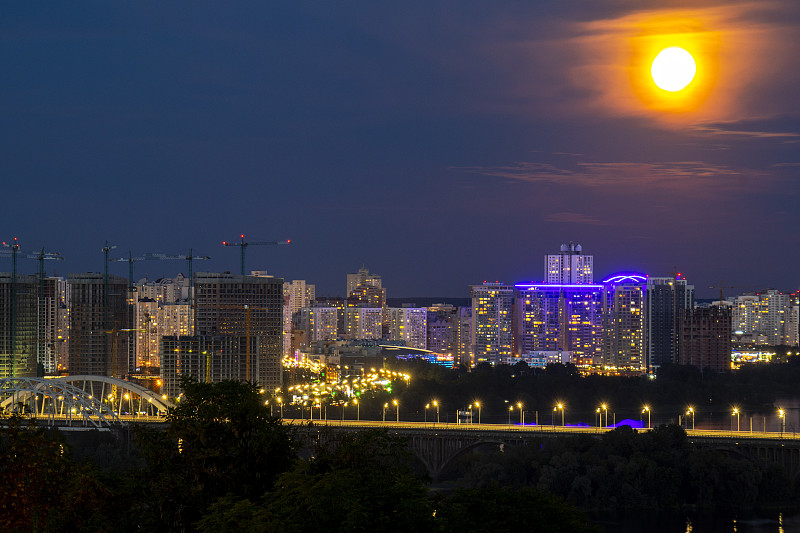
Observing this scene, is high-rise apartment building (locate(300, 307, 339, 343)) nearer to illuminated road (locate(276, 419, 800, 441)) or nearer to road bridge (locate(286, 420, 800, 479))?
illuminated road (locate(276, 419, 800, 441))

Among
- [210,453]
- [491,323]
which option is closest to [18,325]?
[491,323]

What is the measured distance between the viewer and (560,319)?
6944cm

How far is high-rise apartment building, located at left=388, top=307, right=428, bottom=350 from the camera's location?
256ft

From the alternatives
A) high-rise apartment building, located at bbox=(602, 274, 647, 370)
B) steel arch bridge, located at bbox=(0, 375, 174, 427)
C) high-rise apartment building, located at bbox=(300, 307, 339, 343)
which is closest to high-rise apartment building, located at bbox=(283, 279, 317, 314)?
high-rise apartment building, located at bbox=(300, 307, 339, 343)

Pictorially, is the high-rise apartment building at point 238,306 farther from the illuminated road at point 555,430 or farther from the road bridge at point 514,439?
the road bridge at point 514,439

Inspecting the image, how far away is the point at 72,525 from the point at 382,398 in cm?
2863

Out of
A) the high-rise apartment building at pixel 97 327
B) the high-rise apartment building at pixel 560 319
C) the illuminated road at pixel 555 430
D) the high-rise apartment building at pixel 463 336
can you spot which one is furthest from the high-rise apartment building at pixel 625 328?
the illuminated road at pixel 555 430

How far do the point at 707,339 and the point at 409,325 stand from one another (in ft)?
92.3

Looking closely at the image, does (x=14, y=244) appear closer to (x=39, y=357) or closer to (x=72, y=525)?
(x=39, y=357)

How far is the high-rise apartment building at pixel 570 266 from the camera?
269 feet

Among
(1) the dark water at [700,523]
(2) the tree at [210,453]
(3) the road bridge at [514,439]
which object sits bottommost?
(1) the dark water at [700,523]

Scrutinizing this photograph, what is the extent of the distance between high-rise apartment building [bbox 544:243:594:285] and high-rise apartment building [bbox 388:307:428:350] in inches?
370

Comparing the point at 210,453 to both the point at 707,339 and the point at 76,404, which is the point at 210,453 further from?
the point at 707,339

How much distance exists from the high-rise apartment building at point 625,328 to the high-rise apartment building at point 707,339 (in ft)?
9.33
